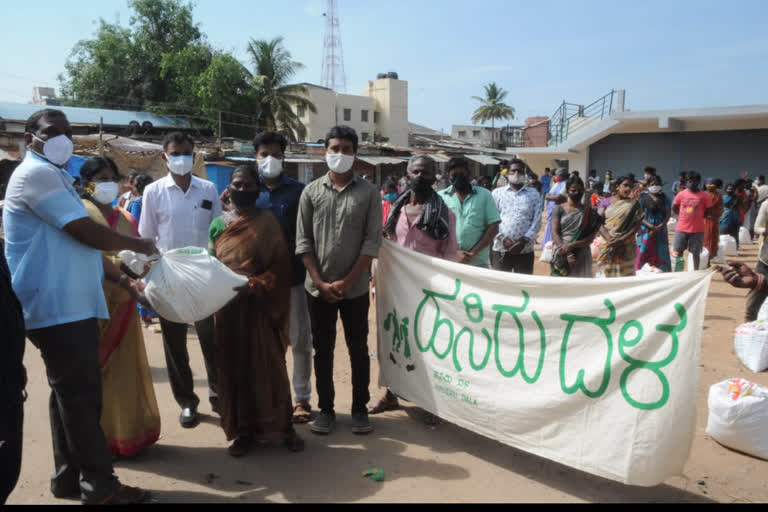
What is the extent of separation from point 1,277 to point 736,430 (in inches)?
156

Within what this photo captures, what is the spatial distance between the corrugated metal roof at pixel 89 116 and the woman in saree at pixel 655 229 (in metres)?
20.0

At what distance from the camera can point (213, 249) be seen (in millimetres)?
3699

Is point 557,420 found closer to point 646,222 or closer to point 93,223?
point 93,223

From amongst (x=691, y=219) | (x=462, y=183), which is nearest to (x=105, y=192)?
(x=462, y=183)

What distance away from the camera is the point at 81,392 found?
9.11ft

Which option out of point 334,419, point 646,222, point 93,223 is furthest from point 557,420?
point 646,222

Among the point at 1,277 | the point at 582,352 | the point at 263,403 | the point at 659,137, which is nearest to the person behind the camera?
the point at 1,277

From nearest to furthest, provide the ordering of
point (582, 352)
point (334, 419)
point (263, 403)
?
point (582, 352)
point (263, 403)
point (334, 419)

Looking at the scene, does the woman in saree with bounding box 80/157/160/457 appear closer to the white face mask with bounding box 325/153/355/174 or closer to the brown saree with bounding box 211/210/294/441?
the brown saree with bounding box 211/210/294/441

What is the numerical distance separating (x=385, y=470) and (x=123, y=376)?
1624 mm

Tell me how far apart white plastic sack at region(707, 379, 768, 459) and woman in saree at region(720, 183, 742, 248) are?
10.7 m

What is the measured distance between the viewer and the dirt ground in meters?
3.11

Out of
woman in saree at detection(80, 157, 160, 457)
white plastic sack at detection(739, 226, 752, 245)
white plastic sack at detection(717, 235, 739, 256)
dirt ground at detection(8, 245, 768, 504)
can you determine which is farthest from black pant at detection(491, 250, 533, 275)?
white plastic sack at detection(739, 226, 752, 245)

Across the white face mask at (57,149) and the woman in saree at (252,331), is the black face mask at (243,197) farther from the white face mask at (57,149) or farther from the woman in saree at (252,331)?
the white face mask at (57,149)
